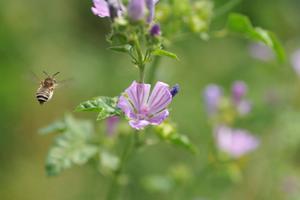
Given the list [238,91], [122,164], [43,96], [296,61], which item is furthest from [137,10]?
[296,61]

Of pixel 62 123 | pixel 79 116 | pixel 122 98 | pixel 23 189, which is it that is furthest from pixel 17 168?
pixel 122 98

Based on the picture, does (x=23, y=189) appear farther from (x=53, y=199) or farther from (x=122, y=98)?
(x=122, y=98)

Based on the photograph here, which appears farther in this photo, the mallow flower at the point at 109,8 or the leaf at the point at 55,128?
the leaf at the point at 55,128

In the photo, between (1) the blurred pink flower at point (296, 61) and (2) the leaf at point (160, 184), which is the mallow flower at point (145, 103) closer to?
(2) the leaf at point (160, 184)

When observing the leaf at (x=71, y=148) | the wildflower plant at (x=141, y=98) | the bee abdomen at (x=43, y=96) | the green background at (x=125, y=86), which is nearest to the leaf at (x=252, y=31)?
the wildflower plant at (x=141, y=98)

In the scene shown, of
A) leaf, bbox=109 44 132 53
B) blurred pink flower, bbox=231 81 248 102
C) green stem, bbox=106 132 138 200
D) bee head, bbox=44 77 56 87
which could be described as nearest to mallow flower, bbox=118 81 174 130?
leaf, bbox=109 44 132 53

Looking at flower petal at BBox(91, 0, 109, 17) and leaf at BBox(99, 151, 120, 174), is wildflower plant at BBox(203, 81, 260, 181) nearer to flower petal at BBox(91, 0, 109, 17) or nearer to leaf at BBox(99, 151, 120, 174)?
leaf at BBox(99, 151, 120, 174)
